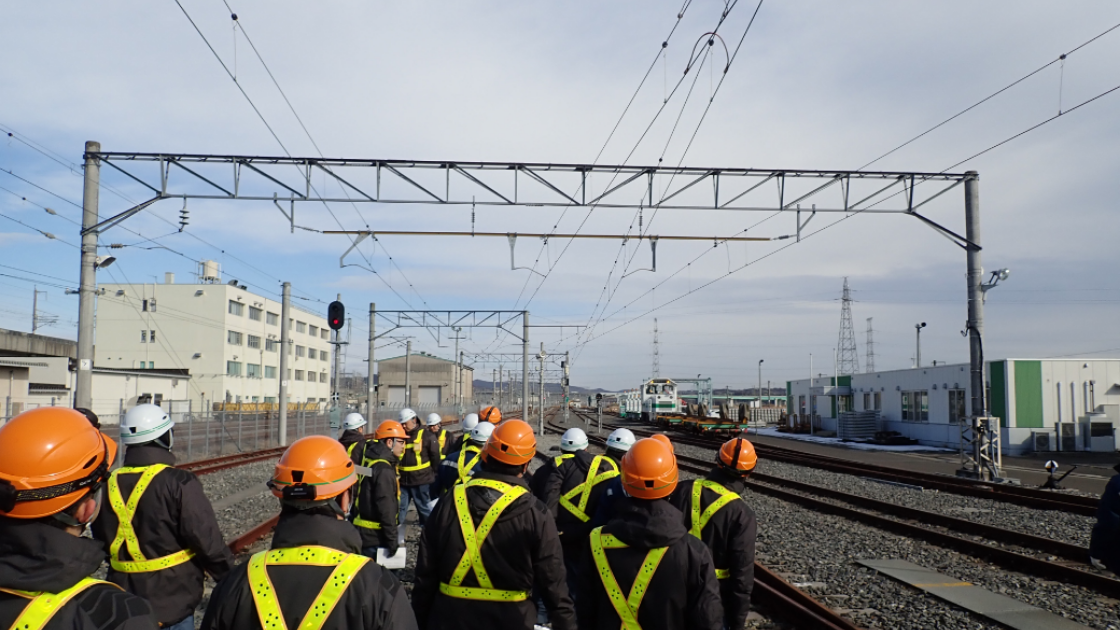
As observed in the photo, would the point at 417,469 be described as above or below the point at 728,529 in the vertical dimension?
below

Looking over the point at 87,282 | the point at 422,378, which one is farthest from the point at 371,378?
the point at 422,378

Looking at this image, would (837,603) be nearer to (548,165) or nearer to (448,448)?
(448,448)

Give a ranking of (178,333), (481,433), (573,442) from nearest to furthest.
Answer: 1. (573,442)
2. (481,433)
3. (178,333)

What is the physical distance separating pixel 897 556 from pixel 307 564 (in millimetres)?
10169

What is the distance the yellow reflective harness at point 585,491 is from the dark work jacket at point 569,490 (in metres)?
0.02

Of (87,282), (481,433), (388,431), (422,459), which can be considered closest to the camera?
(388,431)

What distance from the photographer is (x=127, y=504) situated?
4.20 meters

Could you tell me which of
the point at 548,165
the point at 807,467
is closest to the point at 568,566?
the point at 548,165

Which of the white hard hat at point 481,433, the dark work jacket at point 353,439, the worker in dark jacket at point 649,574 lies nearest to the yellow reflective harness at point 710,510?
the worker in dark jacket at point 649,574

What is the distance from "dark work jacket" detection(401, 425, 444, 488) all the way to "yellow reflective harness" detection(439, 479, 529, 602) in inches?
231

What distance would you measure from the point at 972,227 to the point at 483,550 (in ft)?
63.2

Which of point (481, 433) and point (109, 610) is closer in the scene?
point (109, 610)

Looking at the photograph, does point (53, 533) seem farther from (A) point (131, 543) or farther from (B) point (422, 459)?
(B) point (422, 459)

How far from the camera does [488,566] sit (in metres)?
3.76
